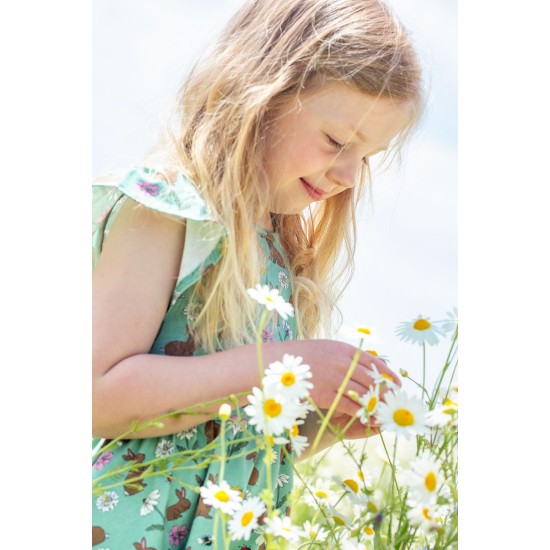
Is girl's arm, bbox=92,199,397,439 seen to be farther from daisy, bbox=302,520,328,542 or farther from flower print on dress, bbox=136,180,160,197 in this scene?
daisy, bbox=302,520,328,542

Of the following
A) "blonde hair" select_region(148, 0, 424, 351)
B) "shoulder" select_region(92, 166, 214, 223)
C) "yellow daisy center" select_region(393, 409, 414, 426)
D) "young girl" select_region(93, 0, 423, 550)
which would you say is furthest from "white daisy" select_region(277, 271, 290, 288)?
"yellow daisy center" select_region(393, 409, 414, 426)

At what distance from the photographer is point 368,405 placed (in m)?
0.64

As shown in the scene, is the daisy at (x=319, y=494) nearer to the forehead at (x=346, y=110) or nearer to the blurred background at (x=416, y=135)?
the blurred background at (x=416, y=135)

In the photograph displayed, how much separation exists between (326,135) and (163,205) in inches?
8.6

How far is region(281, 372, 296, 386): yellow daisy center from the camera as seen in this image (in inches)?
23.7

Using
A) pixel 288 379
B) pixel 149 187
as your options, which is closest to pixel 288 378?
pixel 288 379

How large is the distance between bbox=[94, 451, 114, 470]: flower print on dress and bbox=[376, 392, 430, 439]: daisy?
1.07ft

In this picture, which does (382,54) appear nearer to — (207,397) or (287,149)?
(287,149)

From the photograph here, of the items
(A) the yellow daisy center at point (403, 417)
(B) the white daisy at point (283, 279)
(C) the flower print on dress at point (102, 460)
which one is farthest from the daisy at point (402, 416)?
(B) the white daisy at point (283, 279)

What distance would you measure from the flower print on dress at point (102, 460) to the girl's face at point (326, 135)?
38 centimetres

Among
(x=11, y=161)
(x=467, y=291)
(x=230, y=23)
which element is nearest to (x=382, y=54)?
(x=230, y=23)

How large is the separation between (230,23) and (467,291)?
18.3 inches

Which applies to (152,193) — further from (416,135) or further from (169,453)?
(416,135)

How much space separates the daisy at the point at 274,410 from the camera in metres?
0.59
